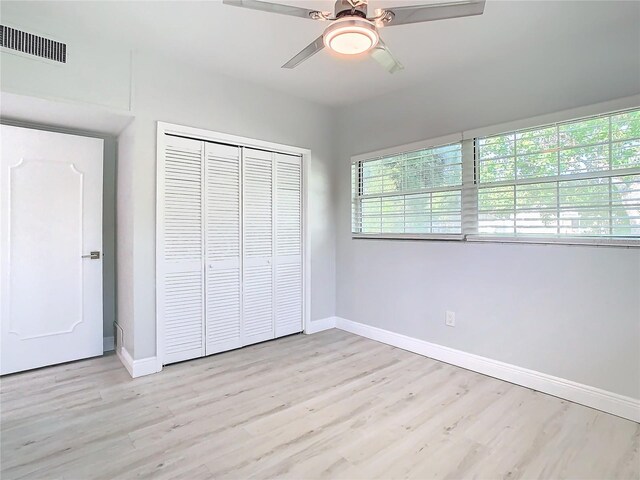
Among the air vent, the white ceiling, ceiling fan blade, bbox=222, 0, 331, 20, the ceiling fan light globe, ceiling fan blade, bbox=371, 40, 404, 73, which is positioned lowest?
the ceiling fan light globe

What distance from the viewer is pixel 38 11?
229 cm

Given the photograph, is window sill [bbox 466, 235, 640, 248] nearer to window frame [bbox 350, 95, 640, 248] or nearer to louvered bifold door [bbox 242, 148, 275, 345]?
window frame [bbox 350, 95, 640, 248]

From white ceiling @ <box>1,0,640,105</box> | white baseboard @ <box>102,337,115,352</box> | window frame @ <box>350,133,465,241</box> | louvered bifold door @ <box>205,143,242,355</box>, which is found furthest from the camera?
white baseboard @ <box>102,337,115,352</box>

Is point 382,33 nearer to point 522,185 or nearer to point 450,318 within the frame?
point 522,185

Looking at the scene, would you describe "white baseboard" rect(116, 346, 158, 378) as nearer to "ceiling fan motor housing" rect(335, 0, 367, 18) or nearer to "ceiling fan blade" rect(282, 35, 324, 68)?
"ceiling fan blade" rect(282, 35, 324, 68)

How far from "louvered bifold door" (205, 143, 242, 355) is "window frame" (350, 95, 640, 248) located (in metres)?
1.40

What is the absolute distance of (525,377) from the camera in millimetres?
2654

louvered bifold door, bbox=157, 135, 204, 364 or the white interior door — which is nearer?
the white interior door

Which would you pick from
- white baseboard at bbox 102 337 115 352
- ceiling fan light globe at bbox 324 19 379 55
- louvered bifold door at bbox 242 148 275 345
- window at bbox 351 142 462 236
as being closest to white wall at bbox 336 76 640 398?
window at bbox 351 142 462 236

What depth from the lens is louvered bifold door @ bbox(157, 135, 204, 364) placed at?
2.95 m

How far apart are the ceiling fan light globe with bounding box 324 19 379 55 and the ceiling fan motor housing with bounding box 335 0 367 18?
0.19 feet

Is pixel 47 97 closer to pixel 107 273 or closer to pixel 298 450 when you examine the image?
pixel 107 273

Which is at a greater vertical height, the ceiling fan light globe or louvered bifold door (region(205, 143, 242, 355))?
the ceiling fan light globe

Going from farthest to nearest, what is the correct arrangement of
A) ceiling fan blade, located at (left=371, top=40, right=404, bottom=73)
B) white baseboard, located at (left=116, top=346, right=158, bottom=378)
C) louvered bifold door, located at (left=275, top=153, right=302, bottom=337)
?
louvered bifold door, located at (left=275, top=153, right=302, bottom=337), white baseboard, located at (left=116, top=346, right=158, bottom=378), ceiling fan blade, located at (left=371, top=40, right=404, bottom=73)
